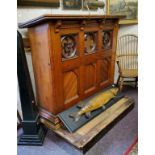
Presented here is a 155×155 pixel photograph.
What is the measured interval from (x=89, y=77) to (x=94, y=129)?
0.65 meters

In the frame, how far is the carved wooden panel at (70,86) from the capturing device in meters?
1.95

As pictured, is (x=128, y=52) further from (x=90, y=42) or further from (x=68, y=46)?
(x=68, y=46)

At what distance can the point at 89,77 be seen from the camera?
7.36ft

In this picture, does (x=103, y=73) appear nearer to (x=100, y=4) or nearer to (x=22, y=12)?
(x=100, y=4)

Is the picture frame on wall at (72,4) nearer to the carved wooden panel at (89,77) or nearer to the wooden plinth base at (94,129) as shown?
the carved wooden panel at (89,77)

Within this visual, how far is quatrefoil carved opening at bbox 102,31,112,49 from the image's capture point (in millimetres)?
2384

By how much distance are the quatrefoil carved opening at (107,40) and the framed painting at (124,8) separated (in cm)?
83

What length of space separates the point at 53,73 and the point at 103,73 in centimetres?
94

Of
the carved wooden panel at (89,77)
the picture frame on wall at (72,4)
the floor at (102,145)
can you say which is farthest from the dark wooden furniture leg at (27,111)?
the picture frame on wall at (72,4)

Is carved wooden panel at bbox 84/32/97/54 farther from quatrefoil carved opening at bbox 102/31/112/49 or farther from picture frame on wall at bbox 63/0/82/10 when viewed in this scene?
picture frame on wall at bbox 63/0/82/10

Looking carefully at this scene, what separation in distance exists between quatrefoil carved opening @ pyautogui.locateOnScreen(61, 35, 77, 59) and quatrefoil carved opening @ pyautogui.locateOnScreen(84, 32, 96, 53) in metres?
0.21

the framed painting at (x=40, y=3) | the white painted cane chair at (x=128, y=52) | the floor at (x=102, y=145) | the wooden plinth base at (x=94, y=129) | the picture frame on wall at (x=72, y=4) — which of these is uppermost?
the picture frame on wall at (x=72, y=4)
